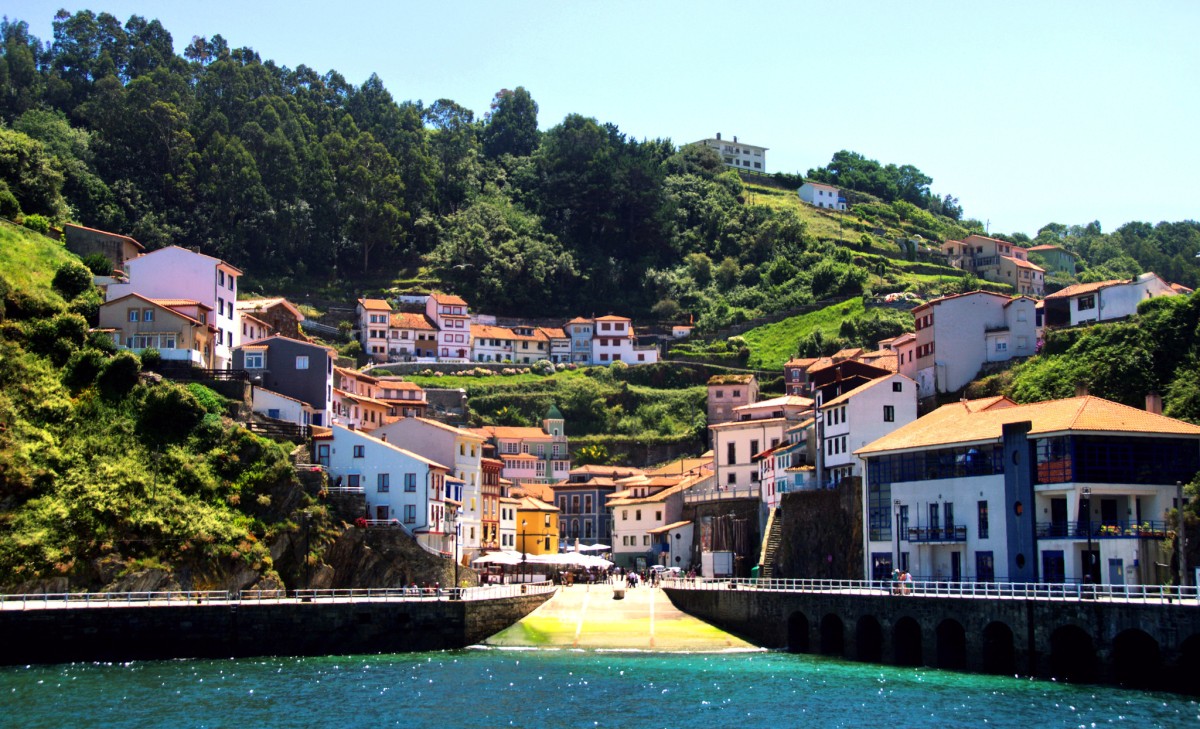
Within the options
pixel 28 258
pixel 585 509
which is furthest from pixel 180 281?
pixel 585 509

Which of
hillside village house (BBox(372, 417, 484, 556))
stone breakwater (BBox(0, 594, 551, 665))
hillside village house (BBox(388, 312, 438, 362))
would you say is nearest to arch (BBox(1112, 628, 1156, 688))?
stone breakwater (BBox(0, 594, 551, 665))

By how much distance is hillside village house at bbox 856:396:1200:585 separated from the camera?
174 ft

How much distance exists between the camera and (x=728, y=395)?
389 feet

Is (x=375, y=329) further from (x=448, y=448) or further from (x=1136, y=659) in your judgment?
(x=1136, y=659)

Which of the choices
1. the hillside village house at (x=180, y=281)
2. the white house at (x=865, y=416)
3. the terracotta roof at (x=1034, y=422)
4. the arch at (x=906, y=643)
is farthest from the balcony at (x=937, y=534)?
the hillside village house at (x=180, y=281)

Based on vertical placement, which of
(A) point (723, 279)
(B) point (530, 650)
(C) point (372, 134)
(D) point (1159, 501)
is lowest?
(B) point (530, 650)

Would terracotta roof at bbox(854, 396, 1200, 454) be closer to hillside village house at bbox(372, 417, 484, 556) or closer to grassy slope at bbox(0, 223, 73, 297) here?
hillside village house at bbox(372, 417, 484, 556)

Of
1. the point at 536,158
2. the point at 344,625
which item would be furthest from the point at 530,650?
the point at 536,158

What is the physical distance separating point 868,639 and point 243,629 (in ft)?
91.4

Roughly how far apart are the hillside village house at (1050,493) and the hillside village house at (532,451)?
58.5m

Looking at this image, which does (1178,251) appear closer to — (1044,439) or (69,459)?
(1044,439)

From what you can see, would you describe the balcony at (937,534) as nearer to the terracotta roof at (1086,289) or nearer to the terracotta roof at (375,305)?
the terracotta roof at (1086,289)

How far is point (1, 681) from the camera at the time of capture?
167 feet

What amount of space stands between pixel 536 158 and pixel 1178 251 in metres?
94.3
